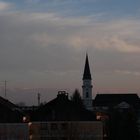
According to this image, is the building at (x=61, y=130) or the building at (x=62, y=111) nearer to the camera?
the building at (x=61, y=130)

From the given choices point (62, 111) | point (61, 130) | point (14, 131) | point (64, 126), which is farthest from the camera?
point (62, 111)

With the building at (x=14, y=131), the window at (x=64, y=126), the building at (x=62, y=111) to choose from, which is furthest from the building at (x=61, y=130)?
the building at (x=14, y=131)

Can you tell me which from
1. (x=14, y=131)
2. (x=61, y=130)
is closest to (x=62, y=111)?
(x=61, y=130)

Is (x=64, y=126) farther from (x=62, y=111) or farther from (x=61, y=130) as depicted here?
(x=62, y=111)

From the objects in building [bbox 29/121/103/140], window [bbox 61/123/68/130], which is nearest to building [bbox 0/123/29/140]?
building [bbox 29/121/103/140]

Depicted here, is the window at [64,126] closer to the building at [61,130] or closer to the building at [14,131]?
the building at [61,130]

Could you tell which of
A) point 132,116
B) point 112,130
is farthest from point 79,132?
point 132,116

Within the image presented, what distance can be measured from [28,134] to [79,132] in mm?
6226

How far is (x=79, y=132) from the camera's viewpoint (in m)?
83.7

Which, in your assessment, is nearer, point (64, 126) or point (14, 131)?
point (14, 131)

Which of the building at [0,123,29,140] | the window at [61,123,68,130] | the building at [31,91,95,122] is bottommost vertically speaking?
the building at [0,123,29,140]

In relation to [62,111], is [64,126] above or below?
below

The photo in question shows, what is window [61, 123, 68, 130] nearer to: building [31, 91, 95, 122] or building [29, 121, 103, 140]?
building [29, 121, 103, 140]

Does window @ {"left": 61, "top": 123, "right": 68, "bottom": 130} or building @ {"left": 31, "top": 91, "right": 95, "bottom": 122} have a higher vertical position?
building @ {"left": 31, "top": 91, "right": 95, "bottom": 122}
